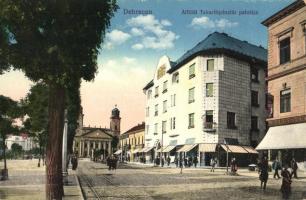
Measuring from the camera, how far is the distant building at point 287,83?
30.3 m

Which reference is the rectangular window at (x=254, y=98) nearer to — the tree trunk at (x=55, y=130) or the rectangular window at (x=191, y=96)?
the rectangular window at (x=191, y=96)

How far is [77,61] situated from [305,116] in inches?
870

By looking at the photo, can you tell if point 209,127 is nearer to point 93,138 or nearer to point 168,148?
point 168,148

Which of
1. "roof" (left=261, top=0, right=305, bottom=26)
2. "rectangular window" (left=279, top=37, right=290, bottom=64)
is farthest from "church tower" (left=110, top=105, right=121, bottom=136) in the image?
"rectangular window" (left=279, top=37, right=290, bottom=64)

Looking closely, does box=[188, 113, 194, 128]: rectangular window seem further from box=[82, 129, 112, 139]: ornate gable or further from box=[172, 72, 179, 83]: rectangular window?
box=[82, 129, 112, 139]: ornate gable

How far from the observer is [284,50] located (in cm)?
3316

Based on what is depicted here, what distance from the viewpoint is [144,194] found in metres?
18.9

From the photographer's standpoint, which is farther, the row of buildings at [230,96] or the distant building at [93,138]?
the distant building at [93,138]

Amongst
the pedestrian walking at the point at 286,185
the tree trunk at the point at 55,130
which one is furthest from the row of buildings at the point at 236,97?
the tree trunk at the point at 55,130

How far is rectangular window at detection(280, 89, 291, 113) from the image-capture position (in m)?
32.3

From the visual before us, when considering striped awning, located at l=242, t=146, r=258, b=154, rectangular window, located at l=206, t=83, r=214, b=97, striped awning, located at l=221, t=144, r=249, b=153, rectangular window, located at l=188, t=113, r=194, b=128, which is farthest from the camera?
rectangular window, located at l=188, t=113, r=194, b=128

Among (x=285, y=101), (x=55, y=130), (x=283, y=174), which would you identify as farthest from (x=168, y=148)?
(x=55, y=130)

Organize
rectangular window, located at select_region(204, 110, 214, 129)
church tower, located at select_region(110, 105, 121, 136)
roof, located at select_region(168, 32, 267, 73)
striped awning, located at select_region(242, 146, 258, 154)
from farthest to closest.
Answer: church tower, located at select_region(110, 105, 121, 136) → roof, located at select_region(168, 32, 267, 73) → striped awning, located at select_region(242, 146, 258, 154) → rectangular window, located at select_region(204, 110, 214, 129)

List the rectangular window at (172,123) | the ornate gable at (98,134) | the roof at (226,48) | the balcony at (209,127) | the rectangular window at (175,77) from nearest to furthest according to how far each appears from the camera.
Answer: the balcony at (209,127), the roof at (226,48), the rectangular window at (175,77), the rectangular window at (172,123), the ornate gable at (98,134)
